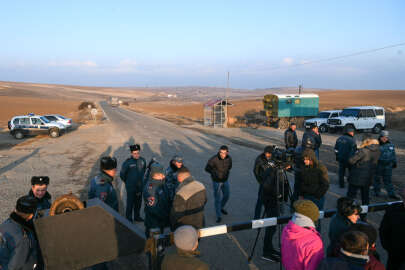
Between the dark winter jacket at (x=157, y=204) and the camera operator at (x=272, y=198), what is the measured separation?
1573 millimetres

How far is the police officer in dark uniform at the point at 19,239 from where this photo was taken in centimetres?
253

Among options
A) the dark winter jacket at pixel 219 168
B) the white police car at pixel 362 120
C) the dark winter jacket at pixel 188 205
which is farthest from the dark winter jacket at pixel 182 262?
the white police car at pixel 362 120

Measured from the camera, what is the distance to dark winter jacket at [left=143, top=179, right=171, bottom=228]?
4070 mm

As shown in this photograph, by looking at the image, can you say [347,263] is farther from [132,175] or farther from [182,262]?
[132,175]

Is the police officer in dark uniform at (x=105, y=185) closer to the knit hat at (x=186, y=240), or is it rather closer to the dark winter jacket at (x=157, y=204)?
the dark winter jacket at (x=157, y=204)

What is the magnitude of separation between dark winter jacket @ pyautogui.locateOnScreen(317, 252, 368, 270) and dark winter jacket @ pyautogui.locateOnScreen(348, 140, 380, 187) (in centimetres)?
398

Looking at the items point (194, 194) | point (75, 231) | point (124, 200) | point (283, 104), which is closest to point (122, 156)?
point (124, 200)

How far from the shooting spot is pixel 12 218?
2.67 m

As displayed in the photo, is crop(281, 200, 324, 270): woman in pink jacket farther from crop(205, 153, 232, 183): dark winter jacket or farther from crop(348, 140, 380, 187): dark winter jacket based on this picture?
crop(348, 140, 380, 187): dark winter jacket

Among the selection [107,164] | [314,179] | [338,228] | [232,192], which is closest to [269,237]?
[314,179]

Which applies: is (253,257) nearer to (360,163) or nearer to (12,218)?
(360,163)

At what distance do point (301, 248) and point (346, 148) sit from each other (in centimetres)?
584

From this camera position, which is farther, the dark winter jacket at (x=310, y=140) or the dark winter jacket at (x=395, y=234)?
the dark winter jacket at (x=310, y=140)

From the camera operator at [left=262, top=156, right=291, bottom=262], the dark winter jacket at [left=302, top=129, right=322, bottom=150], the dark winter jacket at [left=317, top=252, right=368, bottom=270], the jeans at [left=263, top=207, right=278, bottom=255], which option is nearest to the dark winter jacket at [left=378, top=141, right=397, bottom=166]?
the dark winter jacket at [left=302, top=129, right=322, bottom=150]
